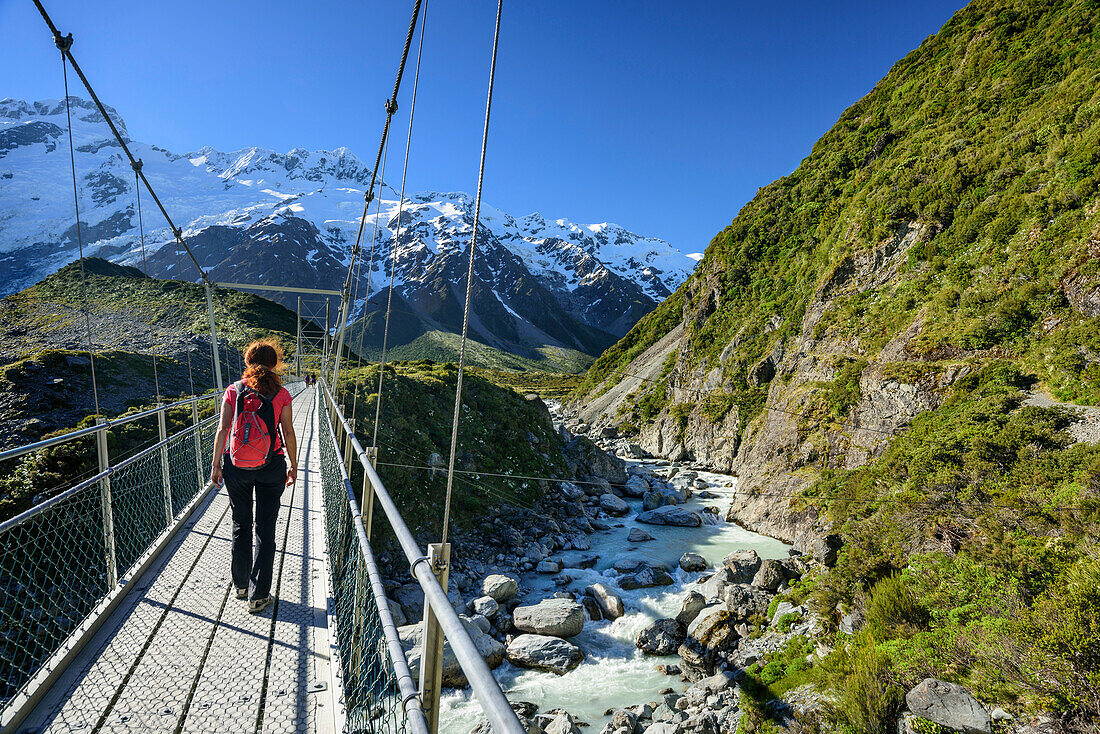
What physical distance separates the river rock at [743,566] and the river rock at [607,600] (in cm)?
289

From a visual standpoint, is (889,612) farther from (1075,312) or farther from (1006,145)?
(1006,145)

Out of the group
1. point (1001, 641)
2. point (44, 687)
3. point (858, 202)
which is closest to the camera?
point (44, 687)

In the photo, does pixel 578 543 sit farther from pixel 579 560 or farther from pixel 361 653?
pixel 361 653

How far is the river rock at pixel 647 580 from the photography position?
12469mm

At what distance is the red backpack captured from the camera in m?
3.43

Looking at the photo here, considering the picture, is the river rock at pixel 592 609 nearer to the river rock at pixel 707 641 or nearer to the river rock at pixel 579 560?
the river rock at pixel 707 641

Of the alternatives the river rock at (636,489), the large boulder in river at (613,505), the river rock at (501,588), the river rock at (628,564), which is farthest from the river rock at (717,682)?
the river rock at (636,489)

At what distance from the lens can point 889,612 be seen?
8.09 metres

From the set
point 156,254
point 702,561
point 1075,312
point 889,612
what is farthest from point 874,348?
point 156,254

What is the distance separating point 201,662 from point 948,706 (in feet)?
26.9

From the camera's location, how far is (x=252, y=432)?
11.3 ft

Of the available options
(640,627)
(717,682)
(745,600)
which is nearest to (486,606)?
(640,627)

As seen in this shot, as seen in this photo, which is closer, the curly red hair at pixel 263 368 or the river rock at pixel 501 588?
the curly red hair at pixel 263 368

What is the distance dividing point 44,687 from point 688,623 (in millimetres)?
10545
